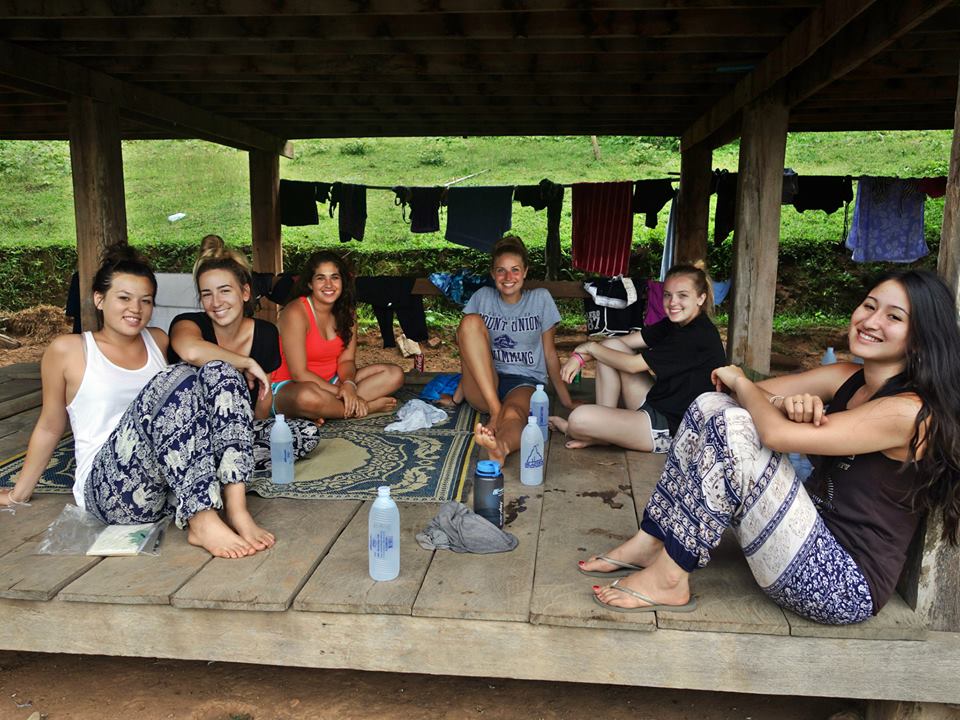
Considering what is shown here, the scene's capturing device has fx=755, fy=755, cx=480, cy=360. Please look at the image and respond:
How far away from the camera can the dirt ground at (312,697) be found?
2795 millimetres

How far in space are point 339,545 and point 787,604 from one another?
1586mm

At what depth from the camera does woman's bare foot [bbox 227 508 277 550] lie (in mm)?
2824

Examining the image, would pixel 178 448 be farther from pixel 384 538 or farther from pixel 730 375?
pixel 730 375

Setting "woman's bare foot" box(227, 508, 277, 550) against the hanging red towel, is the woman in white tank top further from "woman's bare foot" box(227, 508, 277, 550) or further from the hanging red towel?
the hanging red towel

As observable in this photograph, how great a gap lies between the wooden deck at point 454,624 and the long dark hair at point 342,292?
2155 millimetres

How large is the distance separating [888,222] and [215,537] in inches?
294

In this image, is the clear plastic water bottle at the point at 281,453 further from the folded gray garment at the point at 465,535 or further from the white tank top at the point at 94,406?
the folded gray garment at the point at 465,535

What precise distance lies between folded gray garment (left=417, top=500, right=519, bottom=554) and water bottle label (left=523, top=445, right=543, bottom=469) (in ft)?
2.05

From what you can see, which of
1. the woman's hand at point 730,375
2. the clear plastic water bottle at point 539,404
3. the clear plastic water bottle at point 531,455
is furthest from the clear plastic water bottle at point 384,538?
the clear plastic water bottle at point 539,404

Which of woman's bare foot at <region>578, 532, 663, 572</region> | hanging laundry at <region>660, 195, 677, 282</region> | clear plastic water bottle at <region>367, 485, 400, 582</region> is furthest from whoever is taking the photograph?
hanging laundry at <region>660, 195, 677, 282</region>

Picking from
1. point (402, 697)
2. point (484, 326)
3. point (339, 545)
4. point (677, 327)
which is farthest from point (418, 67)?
point (402, 697)

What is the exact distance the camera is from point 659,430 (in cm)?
404

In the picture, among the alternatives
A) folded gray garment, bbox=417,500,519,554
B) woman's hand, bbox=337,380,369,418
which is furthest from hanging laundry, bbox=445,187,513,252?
folded gray garment, bbox=417,500,519,554

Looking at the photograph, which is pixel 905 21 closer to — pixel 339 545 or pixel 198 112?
pixel 339 545
